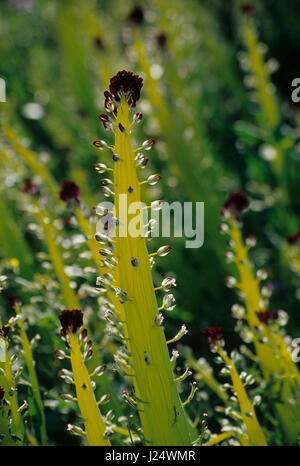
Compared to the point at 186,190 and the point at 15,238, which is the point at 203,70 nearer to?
the point at 186,190

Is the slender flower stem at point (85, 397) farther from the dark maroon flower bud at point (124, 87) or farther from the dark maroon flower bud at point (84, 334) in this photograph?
the dark maroon flower bud at point (124, 87)

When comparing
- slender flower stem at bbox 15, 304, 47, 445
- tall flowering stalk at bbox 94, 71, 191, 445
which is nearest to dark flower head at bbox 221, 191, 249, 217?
tall flowering stalk at bbox 94, 71, 191, 445

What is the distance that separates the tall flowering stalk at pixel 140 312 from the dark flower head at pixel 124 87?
0.07 feet

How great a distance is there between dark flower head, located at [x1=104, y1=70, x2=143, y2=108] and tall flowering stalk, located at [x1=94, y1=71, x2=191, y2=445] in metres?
0.02

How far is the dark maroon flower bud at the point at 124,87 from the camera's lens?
57cm

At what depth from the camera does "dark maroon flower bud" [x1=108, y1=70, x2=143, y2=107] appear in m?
0.57

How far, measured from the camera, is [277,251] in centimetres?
143

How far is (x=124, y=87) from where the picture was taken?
0.57 meters

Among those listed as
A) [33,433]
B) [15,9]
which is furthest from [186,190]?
[15,9]

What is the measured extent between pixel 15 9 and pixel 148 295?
368cm

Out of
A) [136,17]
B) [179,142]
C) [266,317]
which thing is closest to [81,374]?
[266,317]

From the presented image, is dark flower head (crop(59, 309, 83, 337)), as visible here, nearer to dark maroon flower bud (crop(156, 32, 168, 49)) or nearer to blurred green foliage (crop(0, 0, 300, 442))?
blurred green foliage (crop(0, 0, 300, 442))

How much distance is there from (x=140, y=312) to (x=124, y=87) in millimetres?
275

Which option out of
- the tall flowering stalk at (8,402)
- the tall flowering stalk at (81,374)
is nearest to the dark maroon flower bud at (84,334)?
the tall flowering stalk at (81,374)
